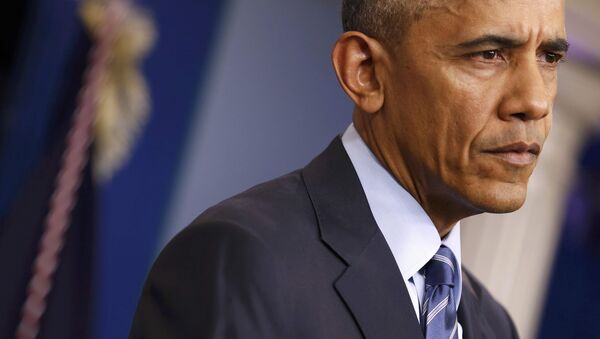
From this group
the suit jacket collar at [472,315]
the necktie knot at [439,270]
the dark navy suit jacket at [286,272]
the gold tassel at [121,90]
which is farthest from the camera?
the gold tassel at [121,90]

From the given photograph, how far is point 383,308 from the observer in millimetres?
1407

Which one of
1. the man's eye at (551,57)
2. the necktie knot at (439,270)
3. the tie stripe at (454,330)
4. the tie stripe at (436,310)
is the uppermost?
the man's eye at (551,57)

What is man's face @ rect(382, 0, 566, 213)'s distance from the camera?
146cm

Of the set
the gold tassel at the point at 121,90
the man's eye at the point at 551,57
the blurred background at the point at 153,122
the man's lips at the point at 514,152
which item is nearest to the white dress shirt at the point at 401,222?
the man's lips at the point at 514,152

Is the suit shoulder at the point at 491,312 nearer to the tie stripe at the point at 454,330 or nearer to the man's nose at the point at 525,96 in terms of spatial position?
the tie stripe at the point at 454,330

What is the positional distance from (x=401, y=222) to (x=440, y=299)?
0.12 meters

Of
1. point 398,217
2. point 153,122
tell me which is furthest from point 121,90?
point 398,217

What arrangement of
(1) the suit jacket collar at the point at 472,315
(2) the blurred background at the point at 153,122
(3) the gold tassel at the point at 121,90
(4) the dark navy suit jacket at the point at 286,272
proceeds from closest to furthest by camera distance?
(4) the dark navy suit jacket at the point at 286,272 → (1) the suit jacket collar at the point at 472,315 → (2) the blurred background at the point at 153,122 → (3) the gold tassel at the point at 121,90

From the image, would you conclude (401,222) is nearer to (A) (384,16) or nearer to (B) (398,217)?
(B) (398,217)

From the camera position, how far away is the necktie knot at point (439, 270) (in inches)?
58.9

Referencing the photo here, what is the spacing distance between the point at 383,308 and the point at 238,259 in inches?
8.9

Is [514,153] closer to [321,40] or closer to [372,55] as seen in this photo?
[372,55]

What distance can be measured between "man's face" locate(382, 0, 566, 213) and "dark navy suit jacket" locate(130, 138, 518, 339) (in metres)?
0.13

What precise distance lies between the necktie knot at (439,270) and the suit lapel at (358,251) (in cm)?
7
